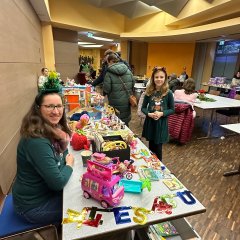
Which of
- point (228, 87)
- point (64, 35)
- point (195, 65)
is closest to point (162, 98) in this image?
point (228, 87)

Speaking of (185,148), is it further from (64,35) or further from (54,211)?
(64,35)

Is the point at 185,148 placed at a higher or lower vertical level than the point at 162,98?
lower

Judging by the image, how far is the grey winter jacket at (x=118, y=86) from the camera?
2.60 m

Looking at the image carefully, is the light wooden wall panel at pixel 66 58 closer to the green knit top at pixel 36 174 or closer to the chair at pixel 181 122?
the chair at pixel 181 122

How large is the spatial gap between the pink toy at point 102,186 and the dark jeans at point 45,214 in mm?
273

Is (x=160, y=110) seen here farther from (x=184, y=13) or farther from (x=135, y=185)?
(x=184, y=13)

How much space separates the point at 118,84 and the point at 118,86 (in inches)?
1.1

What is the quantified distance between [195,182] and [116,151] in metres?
1.67

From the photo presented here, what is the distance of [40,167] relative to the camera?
1.03m

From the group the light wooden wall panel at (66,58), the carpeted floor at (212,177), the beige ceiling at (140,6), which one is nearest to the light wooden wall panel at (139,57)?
the beige ceiling at (140,6)

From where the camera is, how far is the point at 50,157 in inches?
41.2

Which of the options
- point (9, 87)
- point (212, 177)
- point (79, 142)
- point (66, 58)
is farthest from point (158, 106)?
point (66, 58)

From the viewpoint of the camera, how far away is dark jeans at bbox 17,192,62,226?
3.69 ft

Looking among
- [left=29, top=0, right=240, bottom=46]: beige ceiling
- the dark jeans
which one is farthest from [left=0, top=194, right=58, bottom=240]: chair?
[left=29, top=0, right=240, bottom=46]: beige ceiling
